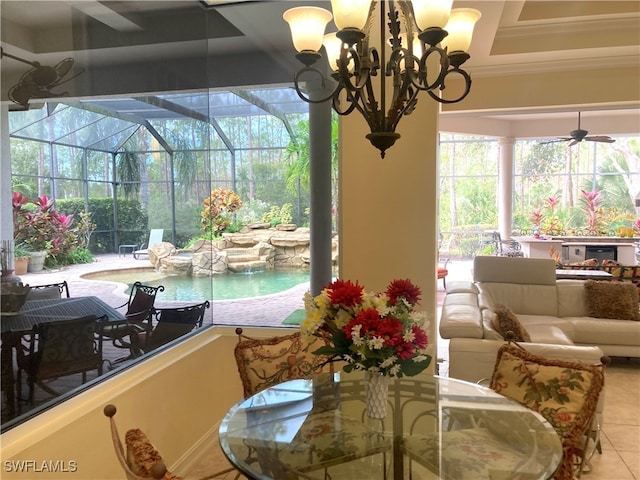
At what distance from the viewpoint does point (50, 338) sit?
6.48ft

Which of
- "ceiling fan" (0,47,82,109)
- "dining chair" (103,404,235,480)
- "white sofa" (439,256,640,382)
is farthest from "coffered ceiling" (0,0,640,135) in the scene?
"white sofa" (439,256,640,382)

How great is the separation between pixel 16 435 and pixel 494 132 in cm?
1005

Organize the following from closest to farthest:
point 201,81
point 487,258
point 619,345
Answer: point 201,81
point 619,345
point 487,258

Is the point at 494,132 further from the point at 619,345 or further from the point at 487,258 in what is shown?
the point at 619,345

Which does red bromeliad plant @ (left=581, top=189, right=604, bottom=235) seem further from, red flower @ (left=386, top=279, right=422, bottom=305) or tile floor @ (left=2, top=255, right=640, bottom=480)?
red flower @ (left=386, top=279, right=422, bottom=305)

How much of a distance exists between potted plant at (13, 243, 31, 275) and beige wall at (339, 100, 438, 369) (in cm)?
190

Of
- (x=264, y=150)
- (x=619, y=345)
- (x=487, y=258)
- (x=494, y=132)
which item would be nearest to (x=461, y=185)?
(x=494, y=132)

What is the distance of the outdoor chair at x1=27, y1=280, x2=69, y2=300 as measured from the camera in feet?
6.00

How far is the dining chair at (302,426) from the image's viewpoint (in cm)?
162

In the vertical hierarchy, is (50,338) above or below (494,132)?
below

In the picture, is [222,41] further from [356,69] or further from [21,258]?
[21,258]

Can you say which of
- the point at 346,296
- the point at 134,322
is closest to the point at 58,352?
the point at 134,322

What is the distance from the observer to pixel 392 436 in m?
1.79

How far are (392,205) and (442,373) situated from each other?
6.82ft
